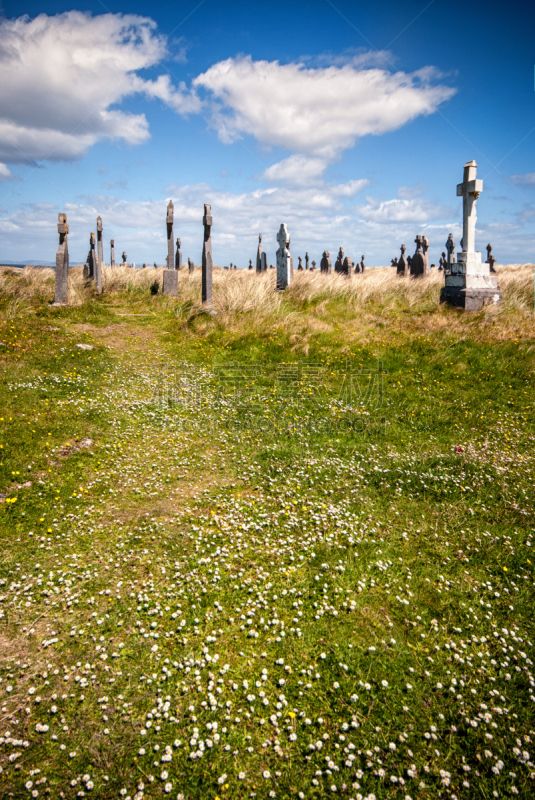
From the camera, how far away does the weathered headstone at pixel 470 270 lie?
55.1 ft

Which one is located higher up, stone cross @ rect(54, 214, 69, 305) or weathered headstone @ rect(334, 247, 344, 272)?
weathered headstone @ rect(334, 247, 344, 272)

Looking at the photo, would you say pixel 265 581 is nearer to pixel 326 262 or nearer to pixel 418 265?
pixel 418 265

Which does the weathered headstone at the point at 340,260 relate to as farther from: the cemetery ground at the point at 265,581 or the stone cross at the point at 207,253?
the cemetery ground at the point at 265,581

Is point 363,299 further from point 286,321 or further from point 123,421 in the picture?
point 123,421

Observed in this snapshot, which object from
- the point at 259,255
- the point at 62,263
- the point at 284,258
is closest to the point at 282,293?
the point at 284,258

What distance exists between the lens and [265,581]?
18.0 ft

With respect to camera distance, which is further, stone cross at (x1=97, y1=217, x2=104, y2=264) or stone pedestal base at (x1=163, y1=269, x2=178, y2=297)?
stone cross at (x1=97, y1=217, x2=104, y2=264)

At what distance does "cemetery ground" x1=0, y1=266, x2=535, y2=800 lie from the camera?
11.9 ft

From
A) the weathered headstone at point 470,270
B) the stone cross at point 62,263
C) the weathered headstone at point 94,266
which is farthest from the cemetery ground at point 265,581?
the weathered headstone at point 94,266

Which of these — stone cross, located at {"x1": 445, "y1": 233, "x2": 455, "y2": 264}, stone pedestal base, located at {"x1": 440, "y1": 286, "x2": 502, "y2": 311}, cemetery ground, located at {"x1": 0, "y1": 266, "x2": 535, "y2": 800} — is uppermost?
stone cross, located at {"x1": 445, "y1": 233, "x2": 455, "y2": 264}

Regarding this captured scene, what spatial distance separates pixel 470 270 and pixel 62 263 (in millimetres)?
16061

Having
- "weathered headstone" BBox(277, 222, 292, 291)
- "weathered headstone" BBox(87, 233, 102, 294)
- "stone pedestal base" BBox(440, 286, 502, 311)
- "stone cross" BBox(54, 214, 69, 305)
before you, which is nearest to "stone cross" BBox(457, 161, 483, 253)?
"stone pedestal base" BBox(440, 286, 502, 311)

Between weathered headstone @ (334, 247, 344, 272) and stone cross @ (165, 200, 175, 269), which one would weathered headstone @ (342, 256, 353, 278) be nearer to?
weathered headstone @ (334, 247, 344, 272)

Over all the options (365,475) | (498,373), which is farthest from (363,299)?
(365,475)
